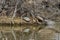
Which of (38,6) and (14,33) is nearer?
(14,33)

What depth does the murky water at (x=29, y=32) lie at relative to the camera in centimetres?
683

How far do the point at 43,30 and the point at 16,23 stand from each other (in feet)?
2.95

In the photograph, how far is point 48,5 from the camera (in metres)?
9.11

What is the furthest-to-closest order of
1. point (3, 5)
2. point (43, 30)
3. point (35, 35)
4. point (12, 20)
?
point (3, 5)
point (12, 20)
point (43, 30)
point (35, 35)

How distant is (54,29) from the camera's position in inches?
294

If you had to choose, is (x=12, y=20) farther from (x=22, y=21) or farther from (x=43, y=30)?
(x=43, y=30)

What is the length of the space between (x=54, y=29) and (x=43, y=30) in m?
0.32

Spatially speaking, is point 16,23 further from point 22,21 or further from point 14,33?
point 14,33

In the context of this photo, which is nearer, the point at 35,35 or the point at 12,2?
the point at 35,35

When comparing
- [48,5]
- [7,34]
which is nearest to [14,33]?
[7,34]

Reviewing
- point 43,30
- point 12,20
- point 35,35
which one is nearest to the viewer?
point 35,35

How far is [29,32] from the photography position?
7262 mm

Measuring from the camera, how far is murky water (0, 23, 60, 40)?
6830mm

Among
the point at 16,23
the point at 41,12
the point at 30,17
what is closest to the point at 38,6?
the point at 41,12
